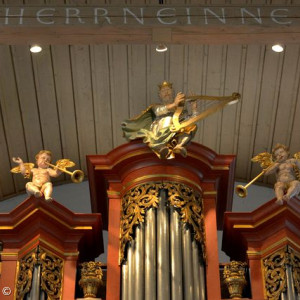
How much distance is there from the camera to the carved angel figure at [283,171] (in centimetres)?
1395

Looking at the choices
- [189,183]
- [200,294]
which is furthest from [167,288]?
[189,183]

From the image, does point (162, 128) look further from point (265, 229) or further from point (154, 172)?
point (265, 229)

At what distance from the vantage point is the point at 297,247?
13.8 metres

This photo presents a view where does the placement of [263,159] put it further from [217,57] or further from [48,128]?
[48,128]

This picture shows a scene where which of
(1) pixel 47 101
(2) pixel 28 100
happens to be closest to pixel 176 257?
(1) pixel 47 101

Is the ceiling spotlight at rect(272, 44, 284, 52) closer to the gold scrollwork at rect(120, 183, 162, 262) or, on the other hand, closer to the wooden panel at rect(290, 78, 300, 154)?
the wooden panel at rect(290, 78, 300, 154)

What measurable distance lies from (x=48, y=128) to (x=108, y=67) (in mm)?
1478

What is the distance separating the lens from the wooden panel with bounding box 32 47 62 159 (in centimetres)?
1584

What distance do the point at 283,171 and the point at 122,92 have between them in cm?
304

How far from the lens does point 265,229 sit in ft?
45.7

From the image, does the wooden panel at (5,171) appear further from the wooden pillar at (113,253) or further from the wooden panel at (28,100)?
the wooden pillar at (113,253)

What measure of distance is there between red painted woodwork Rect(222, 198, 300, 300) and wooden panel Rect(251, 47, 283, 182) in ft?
8.69

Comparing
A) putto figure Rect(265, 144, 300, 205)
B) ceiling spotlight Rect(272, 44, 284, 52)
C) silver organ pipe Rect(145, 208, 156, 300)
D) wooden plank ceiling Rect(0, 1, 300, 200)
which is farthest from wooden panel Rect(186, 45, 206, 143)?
silver organ pipe Rect(145, 208, 156, 300)

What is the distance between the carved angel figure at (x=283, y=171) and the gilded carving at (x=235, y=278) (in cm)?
93
